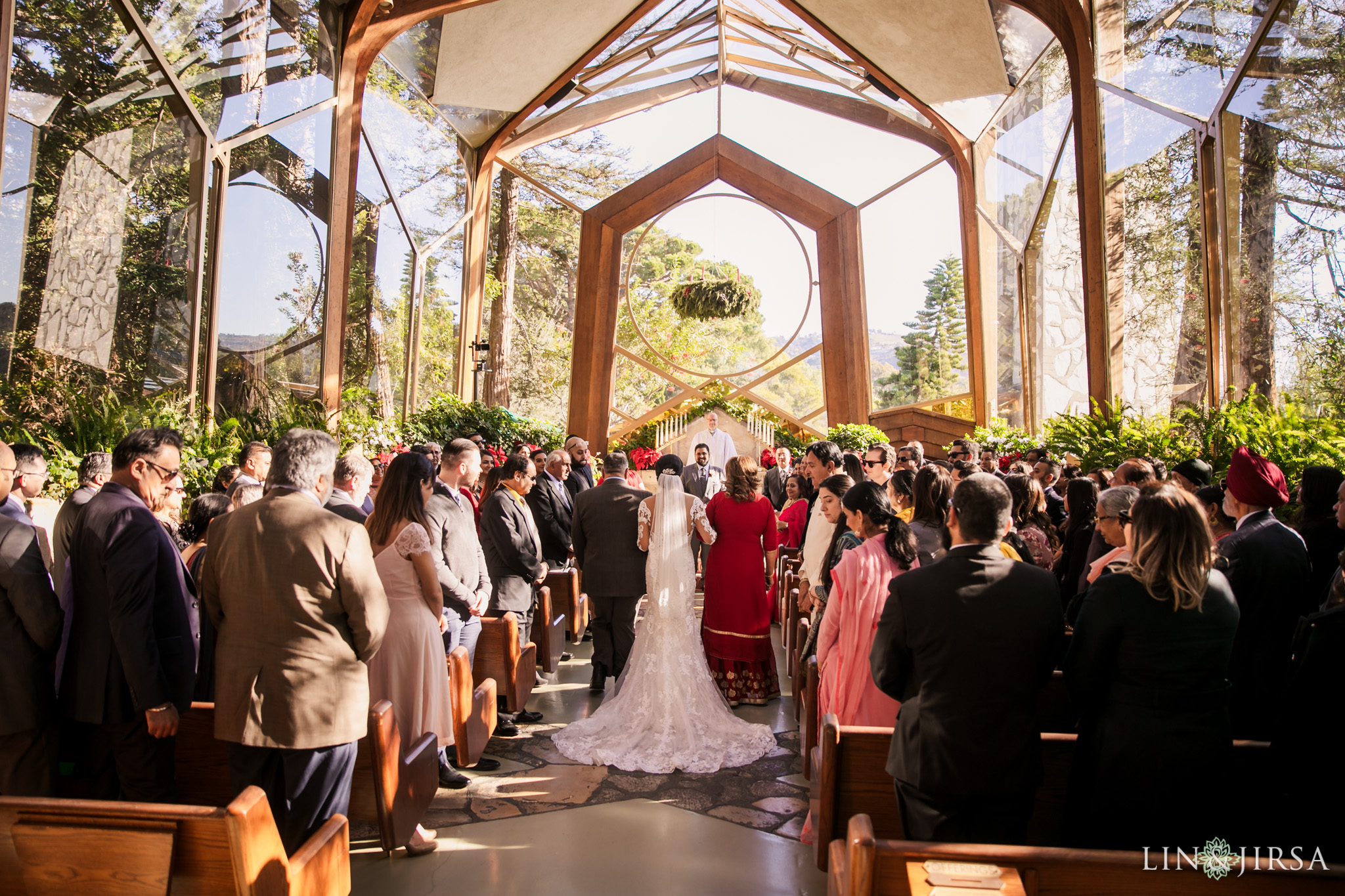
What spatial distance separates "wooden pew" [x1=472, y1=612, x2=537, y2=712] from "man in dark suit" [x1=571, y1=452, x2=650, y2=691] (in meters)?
0.80

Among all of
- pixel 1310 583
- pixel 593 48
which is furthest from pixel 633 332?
pixel 1310 583

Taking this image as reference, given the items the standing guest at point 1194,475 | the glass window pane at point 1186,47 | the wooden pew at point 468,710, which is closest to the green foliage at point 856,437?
the glass window pane at point 1186,47

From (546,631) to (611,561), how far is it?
2.29 ft

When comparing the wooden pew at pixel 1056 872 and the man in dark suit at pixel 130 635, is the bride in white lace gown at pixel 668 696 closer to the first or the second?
the man in dark suit at pixel 130 635

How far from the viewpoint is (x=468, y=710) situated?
3730mm

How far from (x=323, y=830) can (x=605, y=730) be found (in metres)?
2.45

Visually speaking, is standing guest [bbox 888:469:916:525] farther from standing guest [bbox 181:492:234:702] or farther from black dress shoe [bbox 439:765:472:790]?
standing guest [bbox 181:492:234:702]

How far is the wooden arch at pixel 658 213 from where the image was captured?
48.1 feet

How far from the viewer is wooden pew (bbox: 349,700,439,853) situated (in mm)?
2744

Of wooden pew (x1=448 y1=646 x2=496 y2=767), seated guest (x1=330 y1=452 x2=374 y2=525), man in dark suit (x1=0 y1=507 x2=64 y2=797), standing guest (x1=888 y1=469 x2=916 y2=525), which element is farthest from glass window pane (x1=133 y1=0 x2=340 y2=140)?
standing guest (x1=888 y1=469 x2=916 y2=525)

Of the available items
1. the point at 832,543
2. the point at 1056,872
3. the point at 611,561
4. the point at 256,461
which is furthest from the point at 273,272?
the point at 1056,872

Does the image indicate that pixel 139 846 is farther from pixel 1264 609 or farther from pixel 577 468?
pixel 577 468

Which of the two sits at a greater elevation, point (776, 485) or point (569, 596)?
point (776, 485)

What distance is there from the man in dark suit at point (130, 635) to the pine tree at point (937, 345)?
1188cm
